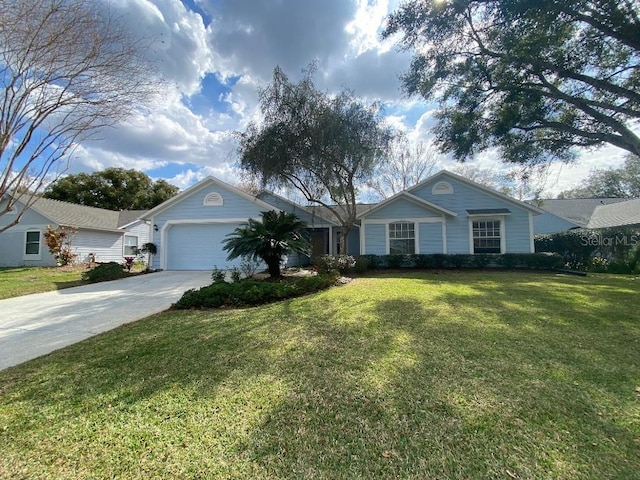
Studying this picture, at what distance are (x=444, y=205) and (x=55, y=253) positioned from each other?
70.0ft

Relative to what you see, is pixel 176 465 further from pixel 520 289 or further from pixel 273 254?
pixel 520 289

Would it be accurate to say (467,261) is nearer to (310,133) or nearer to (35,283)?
(310,133)

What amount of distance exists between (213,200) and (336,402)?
43.8 feet

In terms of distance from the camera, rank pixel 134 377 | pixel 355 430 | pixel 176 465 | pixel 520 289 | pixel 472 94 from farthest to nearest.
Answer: pixel 472 94
pixel 520 289
pixel 134 377
pixel 355 430
pixel 176 465

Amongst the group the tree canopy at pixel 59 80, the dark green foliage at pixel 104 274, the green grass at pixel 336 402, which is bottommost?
the green grass at pixel 336 402

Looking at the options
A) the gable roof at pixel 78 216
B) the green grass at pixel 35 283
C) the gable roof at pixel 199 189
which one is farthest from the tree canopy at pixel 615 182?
the gable roof at pixel 78 216

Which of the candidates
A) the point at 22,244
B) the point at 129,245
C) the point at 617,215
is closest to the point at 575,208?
the point at 617,215

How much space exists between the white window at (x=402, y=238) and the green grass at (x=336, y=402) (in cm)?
975

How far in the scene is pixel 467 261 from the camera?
Answer: 14.2 m

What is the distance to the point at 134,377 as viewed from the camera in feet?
11.6

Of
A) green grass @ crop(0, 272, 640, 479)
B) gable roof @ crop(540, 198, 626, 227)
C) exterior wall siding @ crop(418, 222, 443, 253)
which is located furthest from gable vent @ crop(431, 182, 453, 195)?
gable roof @ crop(540, 198, 626, 227)

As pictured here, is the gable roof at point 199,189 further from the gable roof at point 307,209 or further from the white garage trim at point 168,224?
the gable roof at point 307,209

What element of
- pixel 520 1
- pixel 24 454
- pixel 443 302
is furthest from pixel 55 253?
pixel 520 1

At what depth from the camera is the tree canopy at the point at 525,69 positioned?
780cm
